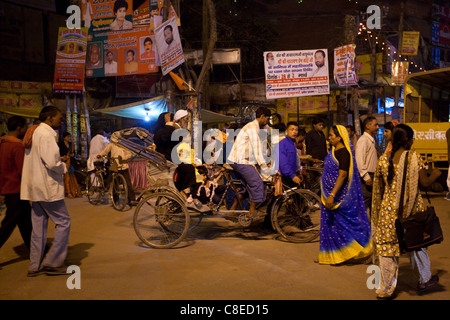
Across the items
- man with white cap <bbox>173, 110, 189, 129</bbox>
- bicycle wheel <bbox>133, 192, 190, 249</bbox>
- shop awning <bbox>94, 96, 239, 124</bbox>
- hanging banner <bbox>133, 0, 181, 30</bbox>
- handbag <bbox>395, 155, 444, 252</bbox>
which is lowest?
bicycle wheel <bbox>133, 192, 190, 249</bbox>

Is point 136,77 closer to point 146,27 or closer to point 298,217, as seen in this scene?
point 146,27

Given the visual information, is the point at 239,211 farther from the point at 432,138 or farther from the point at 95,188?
the point at 432,138

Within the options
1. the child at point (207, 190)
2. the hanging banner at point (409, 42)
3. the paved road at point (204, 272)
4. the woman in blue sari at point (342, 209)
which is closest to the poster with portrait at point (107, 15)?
the paved road at point (204, 272)

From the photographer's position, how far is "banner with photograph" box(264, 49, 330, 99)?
12852 millimetres

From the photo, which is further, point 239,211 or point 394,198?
point 239,211

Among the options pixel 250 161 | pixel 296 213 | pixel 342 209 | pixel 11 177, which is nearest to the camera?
pixel 342 209

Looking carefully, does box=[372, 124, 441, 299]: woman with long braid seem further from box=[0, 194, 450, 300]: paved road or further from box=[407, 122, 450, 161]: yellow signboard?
box=[407, 122, 450, 161]: yellow signboard

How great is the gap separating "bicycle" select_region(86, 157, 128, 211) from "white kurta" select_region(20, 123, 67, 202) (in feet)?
14.9

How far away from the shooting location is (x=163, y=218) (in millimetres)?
6223

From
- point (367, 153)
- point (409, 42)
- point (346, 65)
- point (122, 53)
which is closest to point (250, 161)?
point (367, 153)

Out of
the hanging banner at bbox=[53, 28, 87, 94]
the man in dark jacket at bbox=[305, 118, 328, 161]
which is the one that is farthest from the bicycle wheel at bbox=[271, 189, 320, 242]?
the hanging banner at bbox=[53, 28, 87, 94]

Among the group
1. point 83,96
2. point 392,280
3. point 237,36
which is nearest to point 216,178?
point 392,280

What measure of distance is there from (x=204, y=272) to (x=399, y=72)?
740 inches

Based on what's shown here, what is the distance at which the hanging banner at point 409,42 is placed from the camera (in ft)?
70.1
